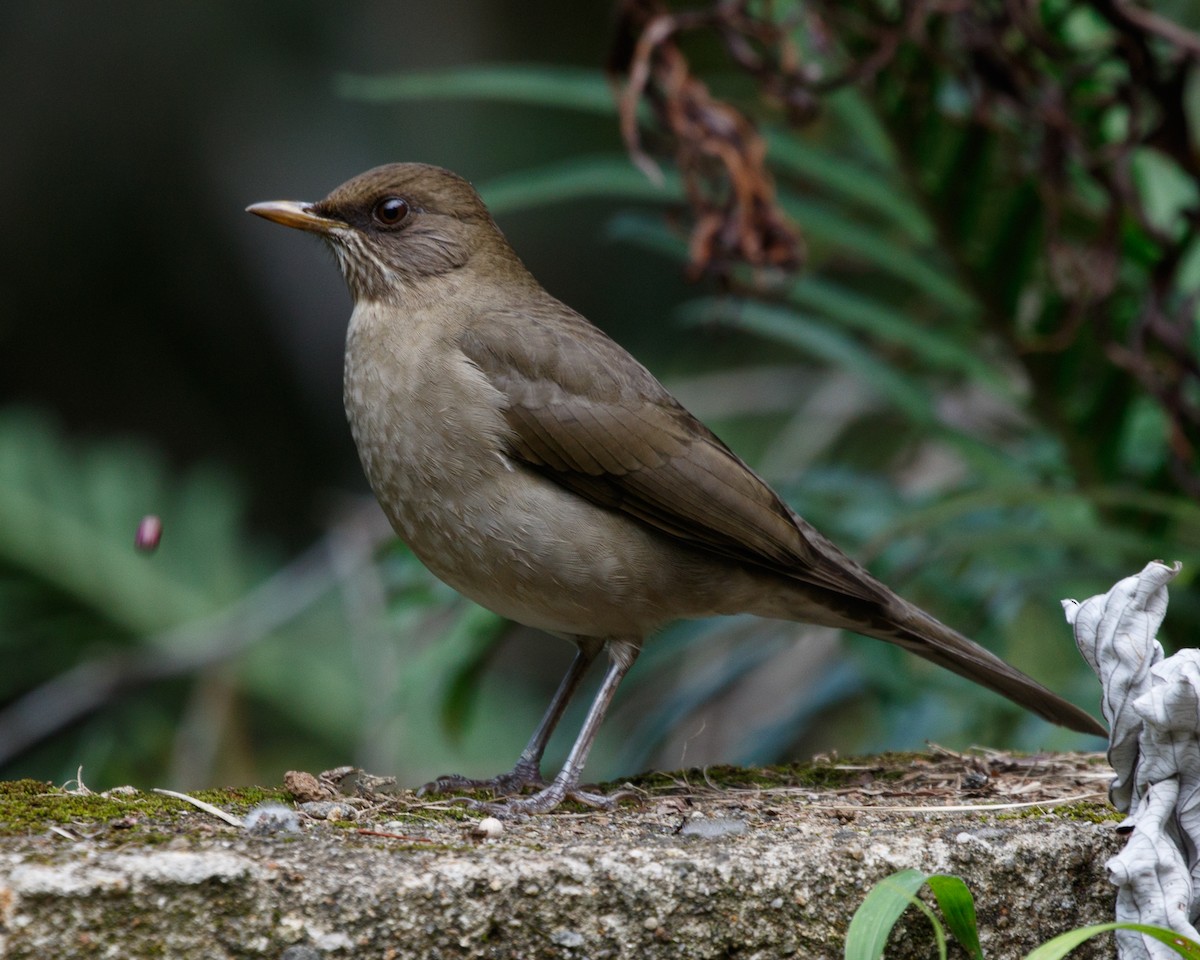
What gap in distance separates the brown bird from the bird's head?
0.50ft

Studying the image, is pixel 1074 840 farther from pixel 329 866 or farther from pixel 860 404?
pixel 860 404

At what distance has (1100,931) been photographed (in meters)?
2.36

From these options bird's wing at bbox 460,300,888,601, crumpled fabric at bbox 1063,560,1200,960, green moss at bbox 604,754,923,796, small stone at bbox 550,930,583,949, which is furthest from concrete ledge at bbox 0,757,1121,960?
bird's wing at bbox 460,300,888,601

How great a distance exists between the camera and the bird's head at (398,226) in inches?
175

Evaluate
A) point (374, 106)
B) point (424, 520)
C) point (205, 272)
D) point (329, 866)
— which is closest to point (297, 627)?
point (205, 272)

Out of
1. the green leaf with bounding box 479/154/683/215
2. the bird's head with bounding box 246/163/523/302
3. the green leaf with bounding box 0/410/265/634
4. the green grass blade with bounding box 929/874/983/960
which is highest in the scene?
the green leaf with bounding box 479/154/683/215

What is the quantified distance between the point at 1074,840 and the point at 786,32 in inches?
112

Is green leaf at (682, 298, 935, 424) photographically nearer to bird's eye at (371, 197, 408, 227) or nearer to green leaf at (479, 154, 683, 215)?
green leaf at (479, 154, 683, 215)

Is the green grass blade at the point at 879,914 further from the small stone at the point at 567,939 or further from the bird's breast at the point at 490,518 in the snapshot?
the bird's breast at the point at 490,518

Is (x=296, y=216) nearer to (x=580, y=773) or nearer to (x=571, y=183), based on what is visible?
(x=571, y=183)

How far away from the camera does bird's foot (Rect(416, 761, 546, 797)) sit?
3816 mm

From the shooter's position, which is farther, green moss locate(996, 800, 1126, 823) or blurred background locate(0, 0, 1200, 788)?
blurred background locate(0, 0, 1200, 788)

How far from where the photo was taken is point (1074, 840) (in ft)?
9.29

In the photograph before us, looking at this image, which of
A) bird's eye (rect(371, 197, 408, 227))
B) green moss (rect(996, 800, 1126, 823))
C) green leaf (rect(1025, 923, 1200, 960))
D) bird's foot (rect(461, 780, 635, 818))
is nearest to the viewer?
green leaf (rect(1025, 923, 1200, 960))
